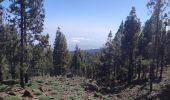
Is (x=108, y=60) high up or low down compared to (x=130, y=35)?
down

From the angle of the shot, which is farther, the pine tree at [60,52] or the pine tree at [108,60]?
the pine tree at [60,52]

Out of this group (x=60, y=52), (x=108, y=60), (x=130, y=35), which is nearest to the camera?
(x=130, y=35)

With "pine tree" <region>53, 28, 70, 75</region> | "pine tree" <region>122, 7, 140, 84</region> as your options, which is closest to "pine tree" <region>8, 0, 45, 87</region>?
"pine tree" <region>122, 7, 140, 84</region>

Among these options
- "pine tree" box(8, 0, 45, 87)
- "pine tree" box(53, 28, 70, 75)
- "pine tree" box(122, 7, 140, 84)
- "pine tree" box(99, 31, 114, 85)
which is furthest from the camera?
"pine tree" box(53, 28, 70, 75)

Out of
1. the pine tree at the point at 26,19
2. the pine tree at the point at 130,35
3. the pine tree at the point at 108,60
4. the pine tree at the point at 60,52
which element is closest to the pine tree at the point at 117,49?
the pine tree at the point at 108,60

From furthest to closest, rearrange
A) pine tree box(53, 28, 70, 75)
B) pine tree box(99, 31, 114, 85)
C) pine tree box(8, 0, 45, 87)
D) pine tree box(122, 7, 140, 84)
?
pine tree box(53, 28, 70, 75), pine tree box(99, 31, 114, 85), pine tree box(122, 7, 140, 84), pine tree box(8, 0, 45, 87)

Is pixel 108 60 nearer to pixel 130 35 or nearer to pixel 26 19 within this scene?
pixel 130 35

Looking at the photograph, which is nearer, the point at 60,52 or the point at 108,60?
the point at 108,60

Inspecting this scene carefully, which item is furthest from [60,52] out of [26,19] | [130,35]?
[26,19]

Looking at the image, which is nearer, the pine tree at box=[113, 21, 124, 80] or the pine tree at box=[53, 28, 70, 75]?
the pine tree at box=[113, 21, 124, 80]

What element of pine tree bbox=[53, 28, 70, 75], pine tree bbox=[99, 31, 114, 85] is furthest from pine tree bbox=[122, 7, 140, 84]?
pine tree bbox=[53, 28, 70, 75]

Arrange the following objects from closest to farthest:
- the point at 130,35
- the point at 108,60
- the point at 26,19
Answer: the point at 26,19, the point at 130,35, the point at 108,60

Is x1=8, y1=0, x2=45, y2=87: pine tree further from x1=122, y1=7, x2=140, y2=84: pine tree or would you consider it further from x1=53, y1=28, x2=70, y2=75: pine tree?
x1=53, y1=28, x2=70, y2=75: pine tree

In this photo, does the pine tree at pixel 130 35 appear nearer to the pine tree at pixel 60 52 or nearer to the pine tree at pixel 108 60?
the pine tree at pixel 108 60
